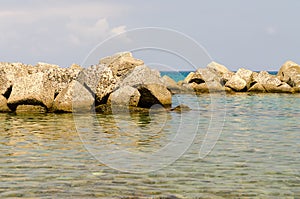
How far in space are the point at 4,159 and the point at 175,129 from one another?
7878 mm

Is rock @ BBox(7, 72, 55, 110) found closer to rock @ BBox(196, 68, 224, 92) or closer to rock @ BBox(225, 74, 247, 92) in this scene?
rock @ BBox(225, 74, 247, 92)

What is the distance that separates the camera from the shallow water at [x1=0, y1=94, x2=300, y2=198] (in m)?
8.54

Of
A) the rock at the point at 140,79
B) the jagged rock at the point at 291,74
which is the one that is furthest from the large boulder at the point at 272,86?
the rock at the point at 140,79

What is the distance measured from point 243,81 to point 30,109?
2708cm

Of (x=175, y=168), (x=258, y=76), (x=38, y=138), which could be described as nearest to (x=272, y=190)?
(x=175, y=168)

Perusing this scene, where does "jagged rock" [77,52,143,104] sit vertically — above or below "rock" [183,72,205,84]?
below

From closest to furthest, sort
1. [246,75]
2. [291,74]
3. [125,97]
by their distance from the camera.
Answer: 1. [125,97]
2. [246,75]
3. [291,74]

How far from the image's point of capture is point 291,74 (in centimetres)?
4788

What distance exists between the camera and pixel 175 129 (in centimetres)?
1775

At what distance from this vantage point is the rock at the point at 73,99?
904 inches

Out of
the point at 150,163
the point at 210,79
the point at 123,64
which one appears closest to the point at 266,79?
the point at 210,79

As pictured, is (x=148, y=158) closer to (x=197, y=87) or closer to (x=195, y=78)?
(x=197, y=87)

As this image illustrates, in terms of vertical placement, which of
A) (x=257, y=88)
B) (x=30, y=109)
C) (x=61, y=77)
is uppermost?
(x=257, y=88)

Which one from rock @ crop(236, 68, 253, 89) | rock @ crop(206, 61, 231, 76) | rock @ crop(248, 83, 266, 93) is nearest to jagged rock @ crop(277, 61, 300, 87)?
rock @ crop(248, 83, 266, 93)
